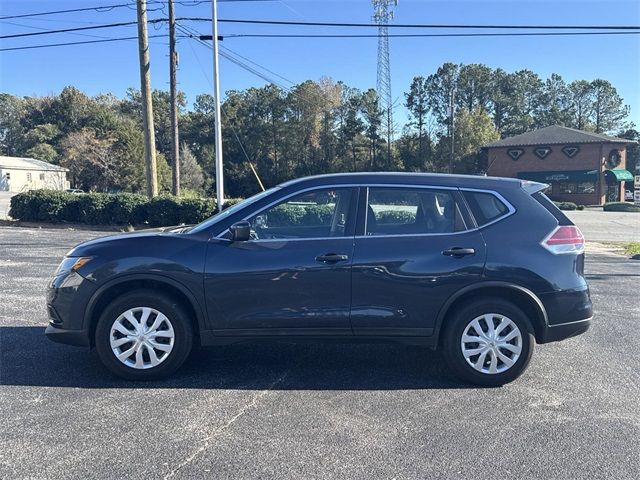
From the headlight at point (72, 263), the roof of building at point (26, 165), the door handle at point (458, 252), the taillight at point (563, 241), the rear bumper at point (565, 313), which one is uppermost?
the roof of building at point (26, 165)

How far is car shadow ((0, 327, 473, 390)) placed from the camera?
4.45 meters

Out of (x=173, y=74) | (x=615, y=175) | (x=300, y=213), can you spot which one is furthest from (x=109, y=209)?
(x=615, y=175)

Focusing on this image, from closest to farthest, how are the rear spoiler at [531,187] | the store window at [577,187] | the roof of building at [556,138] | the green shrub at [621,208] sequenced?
the rear spoiler at [531,187]
the green shrub at [621,208]
the roof of building at [556,138]
the store window at [577,187]

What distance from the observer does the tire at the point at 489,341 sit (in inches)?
173

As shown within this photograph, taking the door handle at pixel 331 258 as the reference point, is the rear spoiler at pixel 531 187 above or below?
above

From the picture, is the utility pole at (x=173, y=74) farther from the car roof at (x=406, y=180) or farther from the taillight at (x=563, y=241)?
the taillight at (x=563, y=241)

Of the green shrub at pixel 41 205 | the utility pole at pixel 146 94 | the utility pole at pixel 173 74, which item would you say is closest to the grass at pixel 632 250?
the utility pole at pixel 146 94

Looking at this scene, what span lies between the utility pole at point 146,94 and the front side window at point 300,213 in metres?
14.9

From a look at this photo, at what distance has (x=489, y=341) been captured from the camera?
443 centimetres

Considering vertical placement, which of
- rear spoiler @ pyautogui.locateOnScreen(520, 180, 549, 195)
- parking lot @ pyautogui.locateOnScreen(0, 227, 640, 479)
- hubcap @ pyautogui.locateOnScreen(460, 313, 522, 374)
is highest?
rear spoiler @ pyautogui.locateOnScreen(520, 180, 549, 195)

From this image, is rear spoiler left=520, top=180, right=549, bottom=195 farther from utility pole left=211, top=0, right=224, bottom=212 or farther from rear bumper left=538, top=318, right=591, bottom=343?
utility pole left=211, top=0, right=224, bottom=212

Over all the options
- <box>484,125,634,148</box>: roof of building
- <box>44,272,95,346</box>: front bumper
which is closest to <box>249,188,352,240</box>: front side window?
<box>44,272,95,346</box>: front bumper

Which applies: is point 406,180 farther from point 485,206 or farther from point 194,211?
point 194,211

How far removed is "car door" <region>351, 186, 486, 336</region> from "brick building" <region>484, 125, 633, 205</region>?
48.8 meters
